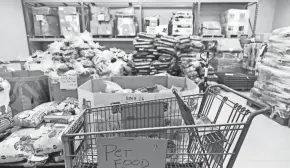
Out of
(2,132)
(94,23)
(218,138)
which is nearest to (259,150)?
(218,138)

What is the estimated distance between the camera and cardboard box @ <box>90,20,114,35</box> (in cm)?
446

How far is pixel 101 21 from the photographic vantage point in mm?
4461

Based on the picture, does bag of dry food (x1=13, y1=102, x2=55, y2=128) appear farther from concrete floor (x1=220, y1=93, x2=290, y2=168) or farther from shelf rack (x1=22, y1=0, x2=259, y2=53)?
shelf rack (x1=22, y1=0, x2=259, y2=53)

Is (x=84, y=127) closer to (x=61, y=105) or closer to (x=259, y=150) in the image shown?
(x=61, y=105)

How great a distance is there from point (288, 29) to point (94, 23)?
383 centimetres

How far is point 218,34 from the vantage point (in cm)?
457

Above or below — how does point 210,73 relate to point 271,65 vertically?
below

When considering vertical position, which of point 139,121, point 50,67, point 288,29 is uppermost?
point 288,29

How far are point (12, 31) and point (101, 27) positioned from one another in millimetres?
2182

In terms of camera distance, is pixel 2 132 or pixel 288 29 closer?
pixel 2 132

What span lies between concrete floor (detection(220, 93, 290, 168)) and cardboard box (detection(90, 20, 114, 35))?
12.0ft

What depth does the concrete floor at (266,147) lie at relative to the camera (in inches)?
65.3

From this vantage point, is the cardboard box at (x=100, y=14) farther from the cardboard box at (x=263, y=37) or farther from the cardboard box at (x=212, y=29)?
the cardboard box at (x=263, y=37)

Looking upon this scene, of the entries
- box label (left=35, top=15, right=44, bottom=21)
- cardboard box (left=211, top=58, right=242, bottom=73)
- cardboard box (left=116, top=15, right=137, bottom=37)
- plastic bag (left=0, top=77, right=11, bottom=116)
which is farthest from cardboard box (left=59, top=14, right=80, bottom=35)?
cardboard box (left=211, top=58, right=242, bottom=73)
